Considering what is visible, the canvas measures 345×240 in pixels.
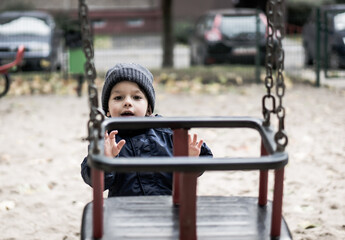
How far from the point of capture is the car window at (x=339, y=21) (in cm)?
986

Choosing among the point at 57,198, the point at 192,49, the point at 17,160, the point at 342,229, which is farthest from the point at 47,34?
the point at 342,229

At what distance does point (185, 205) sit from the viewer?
160 cm

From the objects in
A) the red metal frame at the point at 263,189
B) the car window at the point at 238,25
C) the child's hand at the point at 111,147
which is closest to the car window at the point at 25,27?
the car window at the point at 238,25

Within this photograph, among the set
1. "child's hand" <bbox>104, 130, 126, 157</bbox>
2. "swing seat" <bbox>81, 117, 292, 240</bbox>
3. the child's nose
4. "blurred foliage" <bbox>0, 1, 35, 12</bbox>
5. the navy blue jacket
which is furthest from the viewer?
"blurred foliage" <bbox>0, 1, 35, 12</bbox>

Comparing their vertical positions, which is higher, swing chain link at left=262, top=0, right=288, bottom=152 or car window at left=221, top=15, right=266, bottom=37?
swing chain link at left=262, top=0, right=288, bottom=152

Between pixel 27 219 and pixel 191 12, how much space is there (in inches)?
813

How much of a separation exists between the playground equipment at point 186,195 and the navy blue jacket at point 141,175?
32 cm

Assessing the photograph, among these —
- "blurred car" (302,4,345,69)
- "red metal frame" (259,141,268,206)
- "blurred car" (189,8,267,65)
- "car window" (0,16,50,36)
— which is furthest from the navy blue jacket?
"car window" (0,16,50,36)

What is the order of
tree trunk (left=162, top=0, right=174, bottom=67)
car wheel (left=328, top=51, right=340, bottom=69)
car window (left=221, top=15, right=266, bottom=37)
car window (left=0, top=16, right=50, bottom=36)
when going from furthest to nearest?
tree trunk (left=162, top=0, right=174, bottom=67)
car window (left=0, top=16, right=50, bottom=36)
car window (left=221, top=15, right=266, bottom=37)
car wheel (left=328, top=51, right=340, bottom=69)

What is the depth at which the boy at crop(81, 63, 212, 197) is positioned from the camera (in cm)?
235

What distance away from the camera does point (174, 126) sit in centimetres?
195

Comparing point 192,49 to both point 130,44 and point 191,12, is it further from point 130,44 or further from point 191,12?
point 191,12

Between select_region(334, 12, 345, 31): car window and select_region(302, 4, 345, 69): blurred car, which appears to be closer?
select_region(302, 4, 345, 69): blurred car

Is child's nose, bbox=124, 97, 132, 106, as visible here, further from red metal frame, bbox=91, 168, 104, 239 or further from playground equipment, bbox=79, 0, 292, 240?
red metal frame, bbox=91, 168, 104, 239
